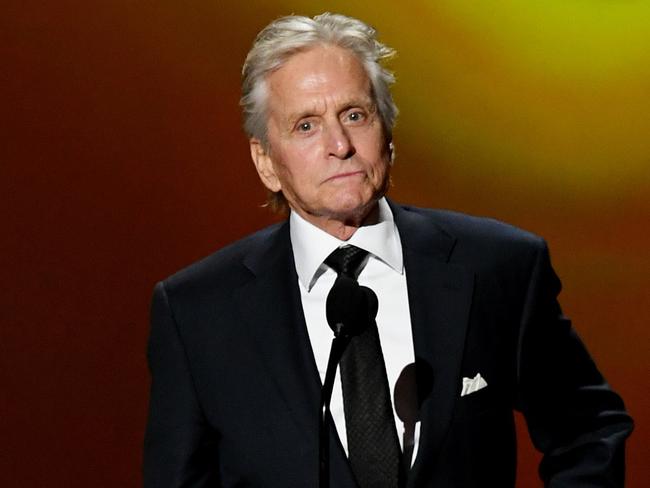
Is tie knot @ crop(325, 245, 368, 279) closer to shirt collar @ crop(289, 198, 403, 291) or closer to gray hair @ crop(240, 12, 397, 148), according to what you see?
shirt collar @ crop(289, 198, 403, 291)

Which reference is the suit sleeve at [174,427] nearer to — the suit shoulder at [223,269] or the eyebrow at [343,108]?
the suit shoulder at [223,269]

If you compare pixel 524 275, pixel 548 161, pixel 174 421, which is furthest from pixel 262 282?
pixel 548 161

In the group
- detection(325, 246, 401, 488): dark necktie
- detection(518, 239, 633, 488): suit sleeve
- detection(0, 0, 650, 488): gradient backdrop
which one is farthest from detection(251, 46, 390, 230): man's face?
detection(0, 0, 650, 488): gradient backdrop

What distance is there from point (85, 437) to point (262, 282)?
0.92 meters

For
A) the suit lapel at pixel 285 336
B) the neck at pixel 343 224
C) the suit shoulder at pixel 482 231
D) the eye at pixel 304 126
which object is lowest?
the suit lapel at pixel 285 336

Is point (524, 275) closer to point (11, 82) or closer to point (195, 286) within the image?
point (195, 286)

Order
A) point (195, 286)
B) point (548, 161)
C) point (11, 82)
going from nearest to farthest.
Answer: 1. point (195, 286)
2. point (11, 82)
3. point (548, 161)

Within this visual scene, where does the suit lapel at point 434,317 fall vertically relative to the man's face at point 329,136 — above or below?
below

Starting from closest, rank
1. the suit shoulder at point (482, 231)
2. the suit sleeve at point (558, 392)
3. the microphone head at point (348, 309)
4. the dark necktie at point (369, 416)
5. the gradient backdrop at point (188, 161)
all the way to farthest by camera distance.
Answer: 1. the microphone head at point (348, 309)
2. the dark necktie at point (369, 416)
3. the suit sleeve at point (558, 392)
4. the suit shoulder at point (482, 231)
5. the gradient backdrop at point (188, 161)

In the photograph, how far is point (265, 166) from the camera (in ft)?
6.84

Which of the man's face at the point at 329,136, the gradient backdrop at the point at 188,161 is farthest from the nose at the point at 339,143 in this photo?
the gradient backdrop at the point at 188,161

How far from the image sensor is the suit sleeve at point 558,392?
1888 mm

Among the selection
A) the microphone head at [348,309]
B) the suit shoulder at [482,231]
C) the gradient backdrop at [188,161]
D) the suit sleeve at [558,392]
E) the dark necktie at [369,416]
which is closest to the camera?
the microphone head at [348,309]

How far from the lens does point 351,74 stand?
194cm
